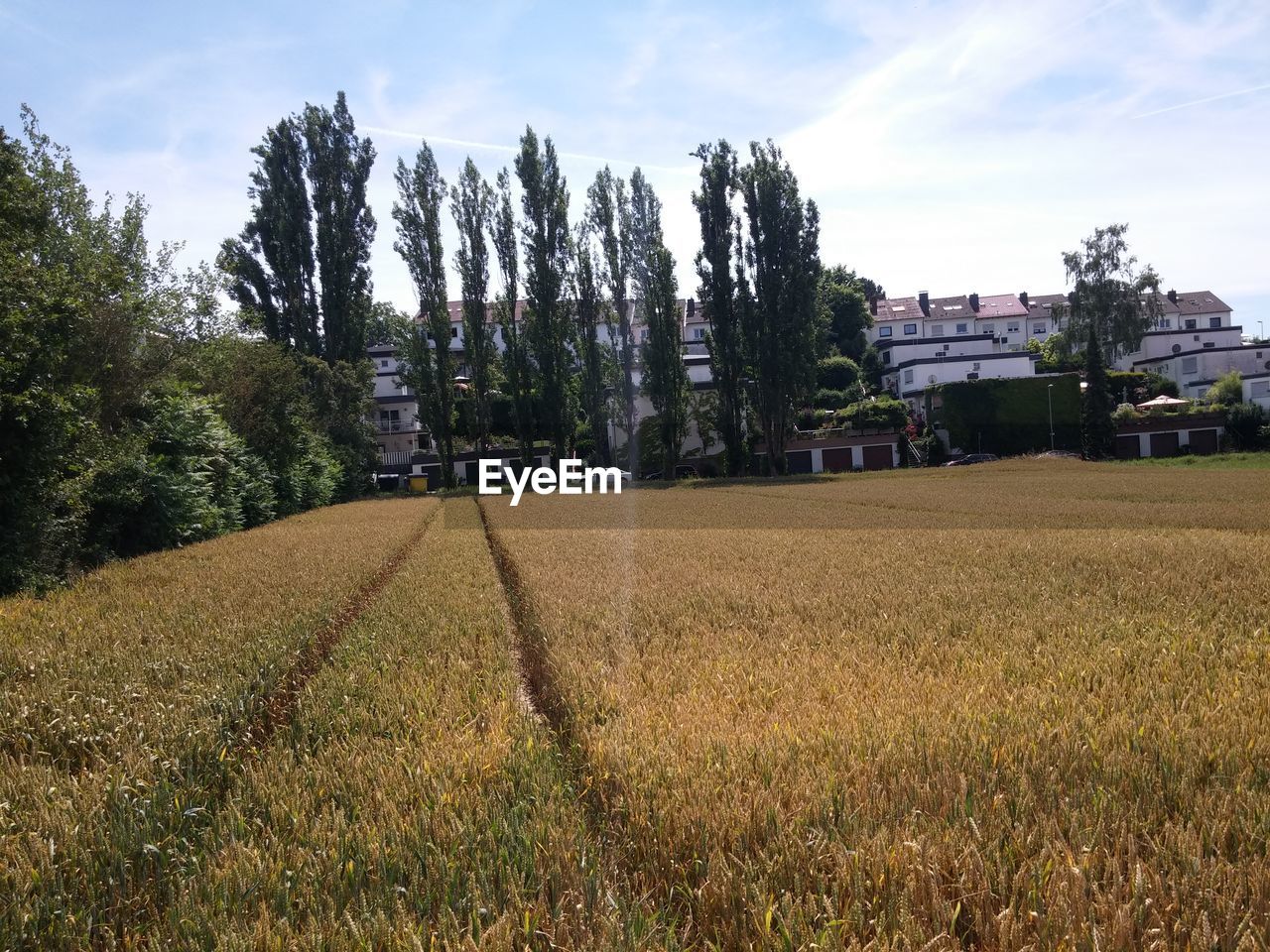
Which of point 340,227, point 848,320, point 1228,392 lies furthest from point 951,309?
point 340,227

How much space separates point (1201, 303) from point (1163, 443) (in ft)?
141

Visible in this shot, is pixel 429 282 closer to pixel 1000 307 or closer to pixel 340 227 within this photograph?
pixel 340 227

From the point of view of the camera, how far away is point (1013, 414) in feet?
189

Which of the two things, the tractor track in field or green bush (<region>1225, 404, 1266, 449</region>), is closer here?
the tractor track in field

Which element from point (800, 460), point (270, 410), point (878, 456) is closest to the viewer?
point (270, 410)

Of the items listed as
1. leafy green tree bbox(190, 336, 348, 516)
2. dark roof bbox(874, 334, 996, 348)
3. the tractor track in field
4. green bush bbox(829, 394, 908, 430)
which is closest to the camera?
the tractor track in field

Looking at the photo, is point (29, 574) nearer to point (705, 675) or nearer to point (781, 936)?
point (705, 675)

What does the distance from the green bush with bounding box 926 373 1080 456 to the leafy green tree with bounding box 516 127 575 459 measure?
1047 inches

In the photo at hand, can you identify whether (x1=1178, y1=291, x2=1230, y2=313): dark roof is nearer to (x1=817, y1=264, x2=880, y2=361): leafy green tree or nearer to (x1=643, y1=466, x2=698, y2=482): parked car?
(x1=817, y1=264, x2=880, y2=361): leafy green tree

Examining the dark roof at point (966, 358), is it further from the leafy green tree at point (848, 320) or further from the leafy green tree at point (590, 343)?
the leafy green tree at point (590, 343)

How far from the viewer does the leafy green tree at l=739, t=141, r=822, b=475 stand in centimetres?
4653

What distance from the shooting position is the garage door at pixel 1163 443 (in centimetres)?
5412

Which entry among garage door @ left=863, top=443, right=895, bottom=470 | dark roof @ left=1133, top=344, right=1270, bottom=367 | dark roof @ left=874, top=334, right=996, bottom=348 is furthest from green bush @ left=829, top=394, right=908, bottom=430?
dark roof @ left=1133, top=344, right=1270, bottom=367
